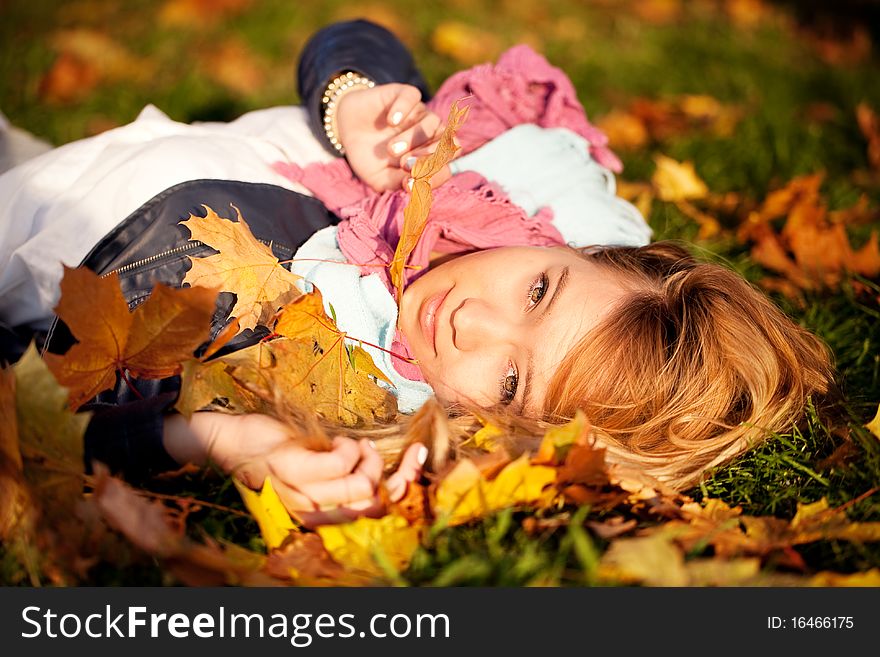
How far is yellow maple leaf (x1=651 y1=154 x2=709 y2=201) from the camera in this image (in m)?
3.02

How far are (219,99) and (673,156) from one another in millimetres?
1864

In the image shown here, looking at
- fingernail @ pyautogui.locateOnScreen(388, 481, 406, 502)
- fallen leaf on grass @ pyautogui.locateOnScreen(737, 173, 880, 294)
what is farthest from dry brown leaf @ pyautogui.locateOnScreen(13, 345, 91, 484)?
fallen leaf on grass @ pyautogui.locateOnScreen(737, 173, 880, 294)

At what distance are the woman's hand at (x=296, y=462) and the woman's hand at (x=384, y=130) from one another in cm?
85

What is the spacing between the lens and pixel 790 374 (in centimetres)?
195

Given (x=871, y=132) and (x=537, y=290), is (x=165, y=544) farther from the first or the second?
(x=871, y=132)

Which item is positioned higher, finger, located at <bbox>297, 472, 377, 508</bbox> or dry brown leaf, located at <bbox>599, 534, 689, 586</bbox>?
dry brown leaf, located at <bbox>599, 534, 689, 586</bbox>

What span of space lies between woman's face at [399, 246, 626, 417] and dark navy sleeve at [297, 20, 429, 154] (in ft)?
2.42

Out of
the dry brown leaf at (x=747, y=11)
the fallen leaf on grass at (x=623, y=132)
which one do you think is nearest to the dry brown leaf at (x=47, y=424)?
the fallen leaf on grass at (x=623, y=132)

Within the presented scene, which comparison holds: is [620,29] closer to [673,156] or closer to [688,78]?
[688,78]

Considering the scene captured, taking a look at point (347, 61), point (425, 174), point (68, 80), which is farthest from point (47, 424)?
point (68, 80)

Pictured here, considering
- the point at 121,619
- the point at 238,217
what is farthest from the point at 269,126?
the point at 121,619

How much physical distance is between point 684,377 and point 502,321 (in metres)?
0.44

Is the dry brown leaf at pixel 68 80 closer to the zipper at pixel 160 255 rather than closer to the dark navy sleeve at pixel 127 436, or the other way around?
the zipper at pixel 160 255

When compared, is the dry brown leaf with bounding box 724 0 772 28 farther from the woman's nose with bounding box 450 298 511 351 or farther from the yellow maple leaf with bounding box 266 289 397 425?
the yellow maple leaf with bounding box 266 289 397 425
